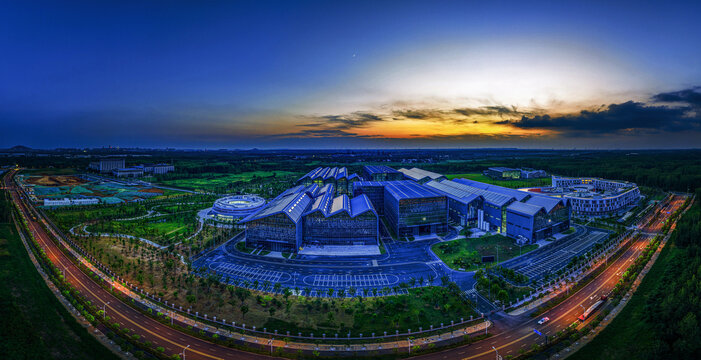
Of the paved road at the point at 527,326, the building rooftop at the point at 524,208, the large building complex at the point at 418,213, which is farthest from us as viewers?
the large building complex at the point at 418,213

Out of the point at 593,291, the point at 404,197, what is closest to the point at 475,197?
the point at 404,197

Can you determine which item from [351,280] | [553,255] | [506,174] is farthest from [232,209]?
[506,174]

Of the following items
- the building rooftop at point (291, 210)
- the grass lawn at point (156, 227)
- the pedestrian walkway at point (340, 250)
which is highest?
the building rooftop at point (291, 210)

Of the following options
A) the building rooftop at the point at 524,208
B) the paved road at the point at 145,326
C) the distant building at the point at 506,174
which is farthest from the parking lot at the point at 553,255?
the distant building at the point at 506,174

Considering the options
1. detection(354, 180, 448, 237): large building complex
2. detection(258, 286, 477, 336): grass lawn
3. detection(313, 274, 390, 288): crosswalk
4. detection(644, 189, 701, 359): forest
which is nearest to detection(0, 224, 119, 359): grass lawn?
detection(258, 286, 477, 336): grass lawn

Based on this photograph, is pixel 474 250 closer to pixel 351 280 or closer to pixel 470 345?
pixel 351 280

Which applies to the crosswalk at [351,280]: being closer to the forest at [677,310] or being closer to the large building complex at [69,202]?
the forest at [677,310]

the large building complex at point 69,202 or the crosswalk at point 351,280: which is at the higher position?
the large building complex at point 69,202
